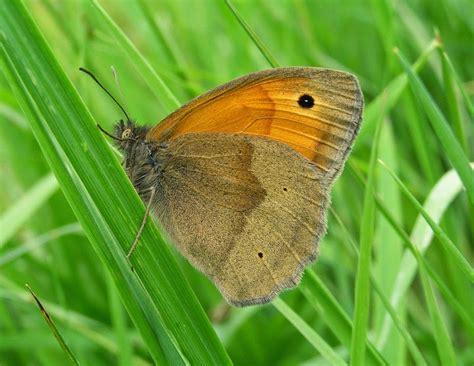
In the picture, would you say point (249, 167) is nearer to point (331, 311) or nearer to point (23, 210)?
point (331, 311)

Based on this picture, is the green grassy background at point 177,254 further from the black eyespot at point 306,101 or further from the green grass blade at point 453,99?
the black eyespot at point 306,101

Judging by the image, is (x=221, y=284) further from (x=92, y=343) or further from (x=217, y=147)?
(x=92, y=343)

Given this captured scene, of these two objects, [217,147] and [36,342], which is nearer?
[217,147]

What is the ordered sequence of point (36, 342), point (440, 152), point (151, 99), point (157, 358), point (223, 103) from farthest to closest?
1. point (151, 99)
2. point (440, 152)
3. point (36, 342)
4. point (223, 103)
5. point (157, 358)

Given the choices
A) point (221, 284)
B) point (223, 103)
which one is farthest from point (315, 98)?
point (221, 284)

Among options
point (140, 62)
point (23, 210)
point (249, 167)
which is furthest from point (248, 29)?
point (23, 210)

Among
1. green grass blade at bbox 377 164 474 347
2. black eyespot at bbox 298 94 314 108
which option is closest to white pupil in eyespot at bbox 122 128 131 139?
black eyespot at bbox 298 94 314 108
